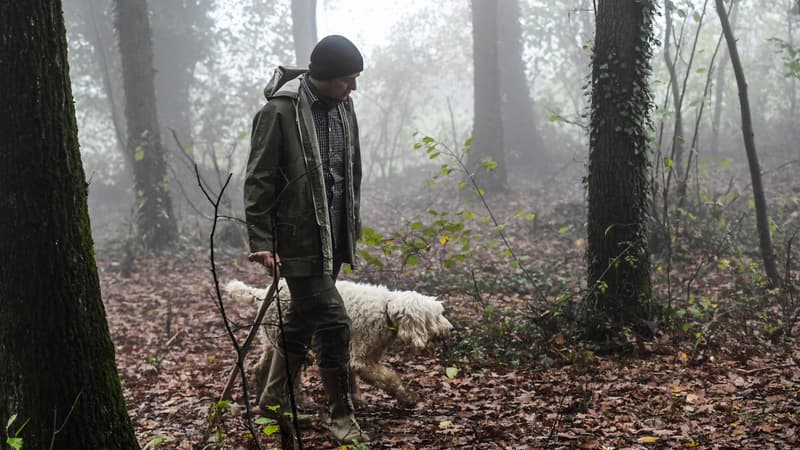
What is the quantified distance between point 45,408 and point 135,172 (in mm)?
10481

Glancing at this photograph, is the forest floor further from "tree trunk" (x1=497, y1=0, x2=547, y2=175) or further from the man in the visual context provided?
"tree trunk" (x1=497, y1=0, x2=547, y2=175)

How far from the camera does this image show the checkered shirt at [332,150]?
3.87 metres

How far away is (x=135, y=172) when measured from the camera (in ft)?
40.8

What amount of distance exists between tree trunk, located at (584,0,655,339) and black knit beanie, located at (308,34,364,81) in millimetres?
2798

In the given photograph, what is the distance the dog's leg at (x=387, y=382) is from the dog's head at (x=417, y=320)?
31 cm

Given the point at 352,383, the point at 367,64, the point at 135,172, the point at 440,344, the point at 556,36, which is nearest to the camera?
the point at 352,383

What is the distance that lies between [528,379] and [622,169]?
2024mm

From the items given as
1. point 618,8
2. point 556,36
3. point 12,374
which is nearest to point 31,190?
point 12,374

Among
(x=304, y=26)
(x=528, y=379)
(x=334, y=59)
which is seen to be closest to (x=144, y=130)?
(x=304, y=26)

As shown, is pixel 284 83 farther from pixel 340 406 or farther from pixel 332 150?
pixel 340 406

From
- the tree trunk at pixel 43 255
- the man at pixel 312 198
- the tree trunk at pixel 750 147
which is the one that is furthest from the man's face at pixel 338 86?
the tree trunk at pixel 750 147

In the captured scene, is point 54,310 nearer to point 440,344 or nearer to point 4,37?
point 4,37

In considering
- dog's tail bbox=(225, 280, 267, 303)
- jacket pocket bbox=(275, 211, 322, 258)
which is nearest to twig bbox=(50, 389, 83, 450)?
jacket pocket bbox=(275, 211, 322, 258)

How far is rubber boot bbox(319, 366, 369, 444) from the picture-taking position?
3.85m
